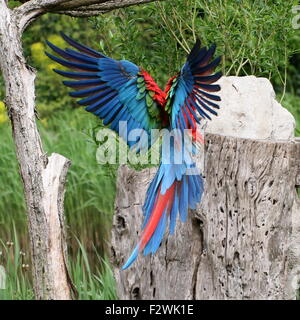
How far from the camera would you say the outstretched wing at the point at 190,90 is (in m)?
2.04

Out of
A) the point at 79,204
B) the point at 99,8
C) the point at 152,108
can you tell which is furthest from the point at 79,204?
the point at 152,108

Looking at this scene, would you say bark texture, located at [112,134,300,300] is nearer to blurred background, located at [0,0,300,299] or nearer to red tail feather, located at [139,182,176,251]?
red tail feather, located at [139,182,176,251]

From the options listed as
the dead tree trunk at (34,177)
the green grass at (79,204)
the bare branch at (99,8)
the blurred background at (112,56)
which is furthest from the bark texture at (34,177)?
the green grass at (79,204)

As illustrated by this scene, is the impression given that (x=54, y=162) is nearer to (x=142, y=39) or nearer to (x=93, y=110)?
(x=93, y=110)

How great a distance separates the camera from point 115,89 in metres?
2.19

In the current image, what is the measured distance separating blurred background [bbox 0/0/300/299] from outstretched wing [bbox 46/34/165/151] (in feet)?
1.10

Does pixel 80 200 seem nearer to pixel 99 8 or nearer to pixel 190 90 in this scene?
pixel 99 8

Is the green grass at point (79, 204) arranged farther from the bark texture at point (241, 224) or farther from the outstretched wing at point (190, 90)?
the outstretched wing at point (190, 90)

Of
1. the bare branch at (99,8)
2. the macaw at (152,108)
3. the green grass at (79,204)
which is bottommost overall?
the green grass at (79,204)

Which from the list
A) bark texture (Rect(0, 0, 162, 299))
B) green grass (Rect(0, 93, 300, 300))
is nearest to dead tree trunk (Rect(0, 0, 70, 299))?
bark texture (Rect(0, 0, 162, 299))

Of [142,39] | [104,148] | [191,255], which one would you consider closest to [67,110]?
[142,39]

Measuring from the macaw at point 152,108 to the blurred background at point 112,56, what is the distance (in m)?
0.35

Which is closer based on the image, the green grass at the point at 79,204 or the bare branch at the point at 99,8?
the bare branch at the point at 99,8

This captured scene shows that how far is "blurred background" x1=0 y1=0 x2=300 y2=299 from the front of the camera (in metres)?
2.84
